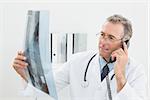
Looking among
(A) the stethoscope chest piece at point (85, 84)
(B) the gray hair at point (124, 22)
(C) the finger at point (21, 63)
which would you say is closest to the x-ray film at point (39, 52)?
(C) the finger at point (21, 63)

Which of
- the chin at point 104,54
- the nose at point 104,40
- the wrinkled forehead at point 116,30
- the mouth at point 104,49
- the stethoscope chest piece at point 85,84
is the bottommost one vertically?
the stethoscope chest piece at point 85,84

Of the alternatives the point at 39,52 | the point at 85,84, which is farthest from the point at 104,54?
the point at 39,52

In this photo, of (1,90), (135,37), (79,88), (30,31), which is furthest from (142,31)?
(1,90)

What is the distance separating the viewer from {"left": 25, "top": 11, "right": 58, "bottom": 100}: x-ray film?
2.93 ft

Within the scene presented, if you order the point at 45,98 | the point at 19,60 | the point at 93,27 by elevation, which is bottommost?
the point at 45,98

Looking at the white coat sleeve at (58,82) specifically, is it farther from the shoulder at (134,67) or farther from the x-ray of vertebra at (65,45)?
the shoulder at (134,67)

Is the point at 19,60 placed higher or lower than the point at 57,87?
higher

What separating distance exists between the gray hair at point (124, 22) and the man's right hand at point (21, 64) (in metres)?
0.33

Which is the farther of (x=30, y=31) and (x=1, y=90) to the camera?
(x=1, y=90)

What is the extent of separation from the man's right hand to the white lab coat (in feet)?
0.40

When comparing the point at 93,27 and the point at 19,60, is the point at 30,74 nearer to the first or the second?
the point at 19,60

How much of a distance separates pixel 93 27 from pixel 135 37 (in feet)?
0.52

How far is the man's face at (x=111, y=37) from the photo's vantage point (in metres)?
0.95

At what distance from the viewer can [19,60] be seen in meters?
0.94
